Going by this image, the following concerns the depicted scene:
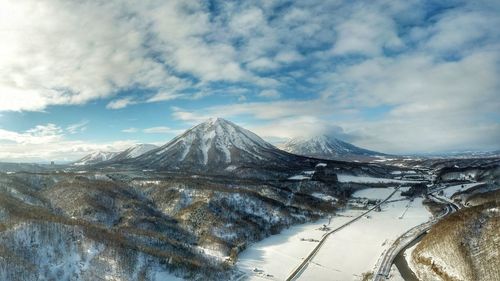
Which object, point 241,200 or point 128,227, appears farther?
point 241,200

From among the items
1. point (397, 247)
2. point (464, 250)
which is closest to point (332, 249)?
point (397, 247)

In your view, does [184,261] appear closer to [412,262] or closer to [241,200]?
[412,262]

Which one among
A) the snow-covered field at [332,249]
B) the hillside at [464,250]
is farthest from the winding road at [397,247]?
the hillside at [464,250]

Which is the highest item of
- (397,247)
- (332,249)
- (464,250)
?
(464,250)

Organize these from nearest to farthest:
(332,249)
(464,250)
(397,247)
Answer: (464,250) < (397,247) < (332,249)

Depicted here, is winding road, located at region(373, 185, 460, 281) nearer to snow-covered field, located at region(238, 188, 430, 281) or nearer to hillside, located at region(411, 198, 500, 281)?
snow-covered field, located at region(238, 188, 430, 281)

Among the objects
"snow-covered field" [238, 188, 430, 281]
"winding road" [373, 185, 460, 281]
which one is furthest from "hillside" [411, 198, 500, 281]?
"snow-covered field" [238, 188, 430, 281]

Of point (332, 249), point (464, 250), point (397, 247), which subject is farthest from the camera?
point (332, 249)

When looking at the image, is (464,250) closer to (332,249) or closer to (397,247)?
(397,247)

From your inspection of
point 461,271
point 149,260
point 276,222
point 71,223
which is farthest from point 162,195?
point 461,271
